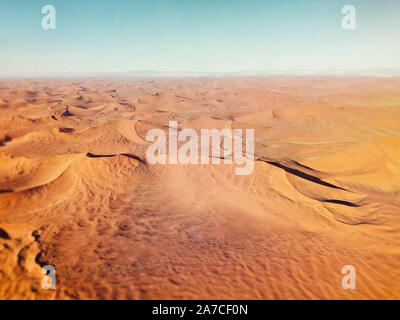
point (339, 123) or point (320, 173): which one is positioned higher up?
point (339, 123)

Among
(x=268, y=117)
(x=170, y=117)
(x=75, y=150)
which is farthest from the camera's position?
(x=170, y=117)

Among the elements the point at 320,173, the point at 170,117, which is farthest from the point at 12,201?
the point at 170,117

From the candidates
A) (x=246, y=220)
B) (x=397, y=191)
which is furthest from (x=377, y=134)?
(x=246, y=220)

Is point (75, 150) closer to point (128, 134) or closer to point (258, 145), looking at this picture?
point (128, 134)

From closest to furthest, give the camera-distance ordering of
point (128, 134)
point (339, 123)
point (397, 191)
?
1. point (397, 191)
2. point (128, 134)
3. point (339, 123)

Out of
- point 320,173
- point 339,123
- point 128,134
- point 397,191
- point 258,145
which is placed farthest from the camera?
point 339,123

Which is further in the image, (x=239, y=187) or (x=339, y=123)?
(x=339, y=123)

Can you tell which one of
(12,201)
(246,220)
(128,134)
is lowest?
(246,220)
